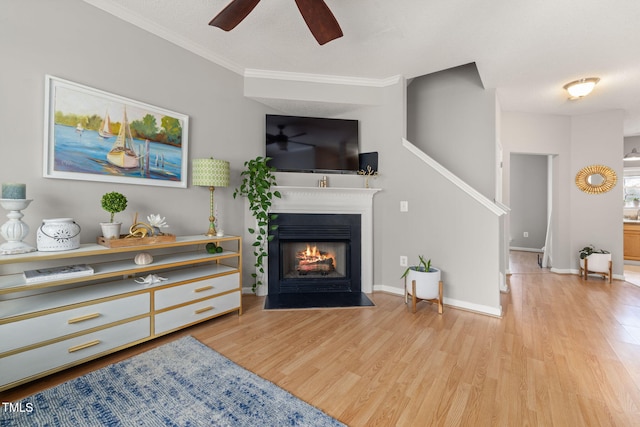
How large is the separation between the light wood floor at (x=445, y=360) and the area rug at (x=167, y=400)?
0.11 meters

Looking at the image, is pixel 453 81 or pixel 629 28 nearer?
pixel 629 28

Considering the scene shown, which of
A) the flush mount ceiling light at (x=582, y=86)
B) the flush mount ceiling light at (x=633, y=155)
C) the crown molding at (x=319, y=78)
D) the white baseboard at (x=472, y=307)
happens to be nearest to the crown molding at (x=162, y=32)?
the crown molding at (x=319, y=78)

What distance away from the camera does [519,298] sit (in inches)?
119

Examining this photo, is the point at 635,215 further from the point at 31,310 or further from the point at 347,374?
the point at 31,310

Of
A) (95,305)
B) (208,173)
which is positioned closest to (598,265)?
(208,173)

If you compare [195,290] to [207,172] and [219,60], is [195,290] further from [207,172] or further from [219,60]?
[219,60]

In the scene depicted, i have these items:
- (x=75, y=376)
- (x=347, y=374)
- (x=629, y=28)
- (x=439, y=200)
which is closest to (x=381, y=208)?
(x=439, y=200)

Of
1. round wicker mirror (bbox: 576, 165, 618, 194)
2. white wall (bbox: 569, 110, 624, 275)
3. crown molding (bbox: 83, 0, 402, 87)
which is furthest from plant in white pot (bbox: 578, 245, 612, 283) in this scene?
crown molding (bbox: 83, 0, 402, 87)

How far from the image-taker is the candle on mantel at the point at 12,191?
1485 millimetres

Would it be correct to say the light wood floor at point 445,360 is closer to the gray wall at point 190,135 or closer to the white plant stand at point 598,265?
the gray wall at point 190,135

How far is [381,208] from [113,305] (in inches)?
105

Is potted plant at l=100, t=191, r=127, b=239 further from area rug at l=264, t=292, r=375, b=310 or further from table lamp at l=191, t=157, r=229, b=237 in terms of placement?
area rug at l=264, t=292, r=375, b=310

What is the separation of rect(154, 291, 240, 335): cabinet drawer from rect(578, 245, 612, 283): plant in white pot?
4868mm

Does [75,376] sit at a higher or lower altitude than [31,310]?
lower
